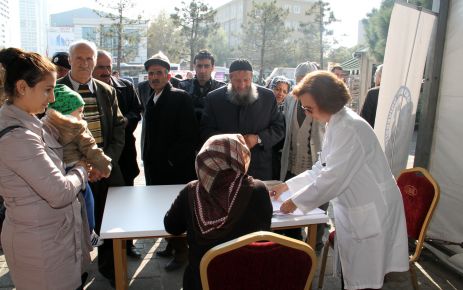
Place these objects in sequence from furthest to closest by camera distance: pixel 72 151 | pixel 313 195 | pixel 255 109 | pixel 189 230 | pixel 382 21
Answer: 1. pixel 382 21
2. pixel 255 109
3. pixel 313 195
4. pixel 72 151
5. pixel 189 230

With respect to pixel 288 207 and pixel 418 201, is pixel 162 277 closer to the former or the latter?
pixel 288 207

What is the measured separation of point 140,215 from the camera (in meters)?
2.33

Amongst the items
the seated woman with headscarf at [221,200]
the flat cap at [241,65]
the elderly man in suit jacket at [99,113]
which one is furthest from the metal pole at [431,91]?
the elderly man in suit jacket at [99,113]

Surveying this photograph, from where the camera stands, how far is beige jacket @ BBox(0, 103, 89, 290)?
1.63 m

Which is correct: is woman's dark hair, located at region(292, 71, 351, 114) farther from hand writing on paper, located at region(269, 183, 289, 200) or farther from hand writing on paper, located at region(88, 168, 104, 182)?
hand writing on paper, located at region(88, 168, 104, 182)

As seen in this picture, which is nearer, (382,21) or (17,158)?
(17,158)

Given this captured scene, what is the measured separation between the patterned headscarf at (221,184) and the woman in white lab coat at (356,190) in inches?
27.3

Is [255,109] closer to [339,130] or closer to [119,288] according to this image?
[339,130]

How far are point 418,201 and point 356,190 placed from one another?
0.73m

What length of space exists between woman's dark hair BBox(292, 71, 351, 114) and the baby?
1.25 m

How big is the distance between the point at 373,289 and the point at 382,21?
2292cm

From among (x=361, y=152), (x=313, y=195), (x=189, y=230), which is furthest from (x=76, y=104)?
(x=361, y=152)

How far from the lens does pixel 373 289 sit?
2.26 meters

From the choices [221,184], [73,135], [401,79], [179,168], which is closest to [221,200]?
[221,184]
